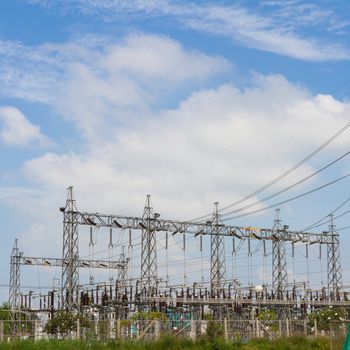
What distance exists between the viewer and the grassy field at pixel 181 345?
94.0 ft

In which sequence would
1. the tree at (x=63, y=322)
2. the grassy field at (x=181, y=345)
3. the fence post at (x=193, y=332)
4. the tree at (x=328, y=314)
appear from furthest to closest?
the tree at (x=328, y=314) → the tree at (x=63, y=322) → the fence post at (x=193, y=332) → the grassy field at (x=181, y=345)

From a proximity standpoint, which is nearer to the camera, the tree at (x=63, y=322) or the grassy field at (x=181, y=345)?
the grassy field at (x=181, y=345)

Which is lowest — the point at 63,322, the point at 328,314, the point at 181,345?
the point at 181,345

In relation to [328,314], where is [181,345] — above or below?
below

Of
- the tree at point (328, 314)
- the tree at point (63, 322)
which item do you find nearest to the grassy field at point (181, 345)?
the tree at point (63, 322)

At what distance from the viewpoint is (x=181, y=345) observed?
31.0 meters

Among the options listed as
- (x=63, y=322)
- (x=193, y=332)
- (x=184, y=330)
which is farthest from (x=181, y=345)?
(x=63, y=322)

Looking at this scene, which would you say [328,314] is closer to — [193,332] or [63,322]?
[63,322]

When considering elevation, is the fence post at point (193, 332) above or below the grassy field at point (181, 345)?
above

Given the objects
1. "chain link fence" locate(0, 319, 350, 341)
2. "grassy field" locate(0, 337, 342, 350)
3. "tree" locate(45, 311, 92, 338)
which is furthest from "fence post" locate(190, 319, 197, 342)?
"tree" locate(45, 311, 92, 338)

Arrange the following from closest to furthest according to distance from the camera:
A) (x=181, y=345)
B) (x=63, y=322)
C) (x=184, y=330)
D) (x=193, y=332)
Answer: (x=181, y=345) → (x=193, y=332) → (x=184, y=330) → (x=63, y=322)

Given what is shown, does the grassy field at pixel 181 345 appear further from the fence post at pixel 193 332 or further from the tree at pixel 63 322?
the tree at pixel 63 322

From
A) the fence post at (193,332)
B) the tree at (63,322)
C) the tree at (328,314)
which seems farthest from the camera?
the tree at (328,314)

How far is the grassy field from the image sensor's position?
28.6m
